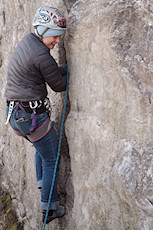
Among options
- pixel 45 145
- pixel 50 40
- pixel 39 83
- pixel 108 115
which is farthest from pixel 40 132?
pixel 50 40

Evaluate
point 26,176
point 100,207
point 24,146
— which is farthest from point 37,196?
point 100,207

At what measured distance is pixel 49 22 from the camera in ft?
9.33

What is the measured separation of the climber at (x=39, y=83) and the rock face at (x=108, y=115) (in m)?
0.22

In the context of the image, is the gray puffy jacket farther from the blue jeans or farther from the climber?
the blue jeans

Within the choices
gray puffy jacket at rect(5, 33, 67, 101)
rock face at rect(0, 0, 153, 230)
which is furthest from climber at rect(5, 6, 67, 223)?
rock face at rect(0, 0, 153, 230)

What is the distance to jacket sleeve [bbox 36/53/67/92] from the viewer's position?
2863 millimetres

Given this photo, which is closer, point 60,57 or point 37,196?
point 60,57

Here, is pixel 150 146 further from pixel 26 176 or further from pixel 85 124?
pixel 26 176

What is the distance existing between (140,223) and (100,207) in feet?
2.04

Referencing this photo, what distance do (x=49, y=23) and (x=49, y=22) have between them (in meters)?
0.01

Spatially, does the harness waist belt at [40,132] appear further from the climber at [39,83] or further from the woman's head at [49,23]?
the woman's head at [49,23]

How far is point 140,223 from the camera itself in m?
2.34

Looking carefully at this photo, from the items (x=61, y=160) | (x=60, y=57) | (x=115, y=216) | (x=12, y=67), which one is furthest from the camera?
(x=61, y=160)

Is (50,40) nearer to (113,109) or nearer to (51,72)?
(51,72)
